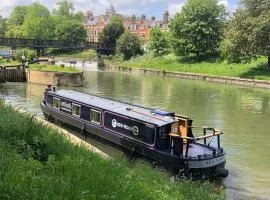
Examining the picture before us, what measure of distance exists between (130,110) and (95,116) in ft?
7.40

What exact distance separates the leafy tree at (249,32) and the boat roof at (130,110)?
126 ft

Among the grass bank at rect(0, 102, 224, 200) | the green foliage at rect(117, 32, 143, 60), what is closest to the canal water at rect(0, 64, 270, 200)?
the grass bank at rect(0, 102, 224, 200)

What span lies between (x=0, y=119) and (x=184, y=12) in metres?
75.9

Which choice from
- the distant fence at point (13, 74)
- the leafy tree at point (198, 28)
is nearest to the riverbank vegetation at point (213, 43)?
the leafy tree at point (198, 28)

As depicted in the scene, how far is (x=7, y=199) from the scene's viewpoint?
5992mm

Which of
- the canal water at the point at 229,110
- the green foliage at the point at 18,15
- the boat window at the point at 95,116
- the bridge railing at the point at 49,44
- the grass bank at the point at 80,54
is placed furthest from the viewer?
the green foliage at the point at 18,15

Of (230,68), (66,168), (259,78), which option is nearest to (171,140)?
(66,168)

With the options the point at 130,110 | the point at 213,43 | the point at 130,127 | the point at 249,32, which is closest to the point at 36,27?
the point at 213,43

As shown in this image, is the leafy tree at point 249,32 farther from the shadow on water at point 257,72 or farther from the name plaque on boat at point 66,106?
the name plaque on boat at point 66,106

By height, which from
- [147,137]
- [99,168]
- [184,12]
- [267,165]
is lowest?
[267,165]

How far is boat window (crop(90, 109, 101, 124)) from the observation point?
21.3 m

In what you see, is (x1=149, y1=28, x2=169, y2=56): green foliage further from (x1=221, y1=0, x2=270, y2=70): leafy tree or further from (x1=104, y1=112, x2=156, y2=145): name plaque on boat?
(x1=104, y1=112, x2=156, y2=145): name plaque on boat

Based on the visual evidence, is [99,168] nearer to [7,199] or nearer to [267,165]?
[7,199]

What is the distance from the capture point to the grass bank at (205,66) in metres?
62.8
